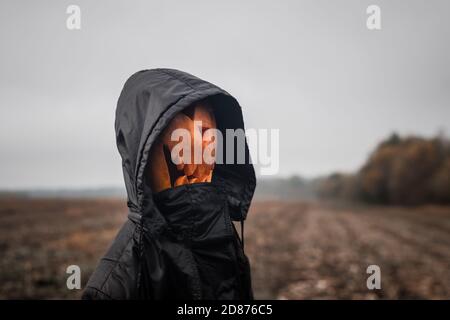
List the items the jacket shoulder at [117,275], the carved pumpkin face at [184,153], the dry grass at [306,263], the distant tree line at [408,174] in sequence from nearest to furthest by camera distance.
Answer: the jacket shoulder at [117,275]
the carved pumpkin face at [184,153]
the dry grass at [306,263]
the distant tree line at [408,174]

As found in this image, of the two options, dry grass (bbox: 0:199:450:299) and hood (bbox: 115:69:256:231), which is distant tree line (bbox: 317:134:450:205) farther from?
hood (bbox: 115:69:256:231)

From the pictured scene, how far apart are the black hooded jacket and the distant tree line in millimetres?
47661

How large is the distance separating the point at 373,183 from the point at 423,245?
48.4 meters

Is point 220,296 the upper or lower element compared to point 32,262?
upper

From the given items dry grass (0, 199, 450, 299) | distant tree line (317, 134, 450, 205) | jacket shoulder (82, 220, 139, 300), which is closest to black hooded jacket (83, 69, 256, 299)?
jacket shoulder (82, 220, 139, 300)

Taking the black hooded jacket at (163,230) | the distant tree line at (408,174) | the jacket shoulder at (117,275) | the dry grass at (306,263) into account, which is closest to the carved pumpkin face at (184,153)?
the black hooded jacket at (163,230)

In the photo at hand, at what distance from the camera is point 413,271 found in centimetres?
841

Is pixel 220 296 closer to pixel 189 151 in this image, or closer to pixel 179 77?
pixel 189 151

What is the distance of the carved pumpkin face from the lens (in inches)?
79.1

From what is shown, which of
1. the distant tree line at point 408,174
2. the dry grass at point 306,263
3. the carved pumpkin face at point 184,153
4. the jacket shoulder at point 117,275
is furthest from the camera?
the distant tree line at point 408,174

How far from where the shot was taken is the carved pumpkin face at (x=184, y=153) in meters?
2.01

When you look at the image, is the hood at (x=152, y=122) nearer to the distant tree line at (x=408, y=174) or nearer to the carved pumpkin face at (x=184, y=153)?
the carved pumpkin face at (x=184, y=153)

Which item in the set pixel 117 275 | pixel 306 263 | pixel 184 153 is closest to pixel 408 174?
pixel 306 263
